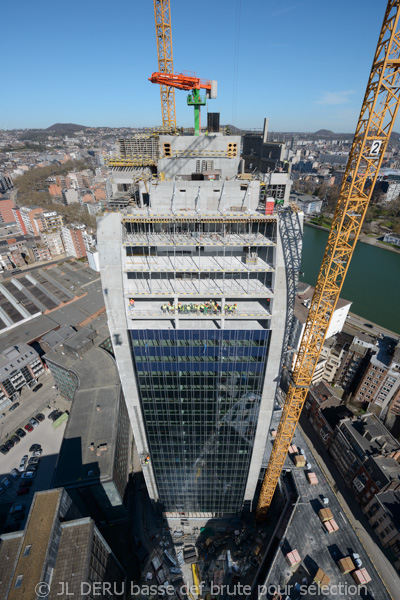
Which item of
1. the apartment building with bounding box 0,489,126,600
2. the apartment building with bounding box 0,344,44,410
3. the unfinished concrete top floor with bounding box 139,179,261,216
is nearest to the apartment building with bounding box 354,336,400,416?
the unfinished concrete top floor with bounding box 139,179,261,216

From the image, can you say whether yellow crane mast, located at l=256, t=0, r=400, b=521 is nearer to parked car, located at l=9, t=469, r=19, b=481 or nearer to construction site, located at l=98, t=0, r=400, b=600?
construction site, located at l=98, t=0, r=400, b=600

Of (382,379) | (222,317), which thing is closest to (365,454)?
(382,379)

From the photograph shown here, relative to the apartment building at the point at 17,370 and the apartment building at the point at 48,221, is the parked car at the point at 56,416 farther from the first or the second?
the apartment building at the point at 48,221

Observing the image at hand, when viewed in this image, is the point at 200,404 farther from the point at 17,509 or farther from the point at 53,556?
the point at 17,509

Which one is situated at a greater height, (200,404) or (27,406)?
(200,404)

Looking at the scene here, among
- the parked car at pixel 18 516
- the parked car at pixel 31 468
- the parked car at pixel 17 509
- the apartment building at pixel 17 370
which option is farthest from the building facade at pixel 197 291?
the apartment building at pixel 17 370

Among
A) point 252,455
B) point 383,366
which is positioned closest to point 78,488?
point 252,455

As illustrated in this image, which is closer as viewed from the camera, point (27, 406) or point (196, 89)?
point (196, 89)
